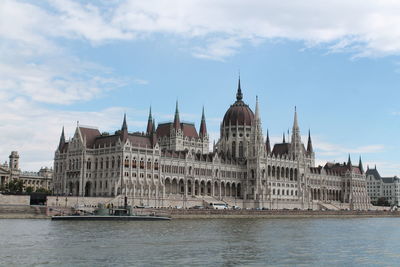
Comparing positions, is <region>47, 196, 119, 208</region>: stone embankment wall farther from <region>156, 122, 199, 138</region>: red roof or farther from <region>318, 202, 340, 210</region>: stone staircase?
<region>318, 202, 340, 210</region>: stone staircase

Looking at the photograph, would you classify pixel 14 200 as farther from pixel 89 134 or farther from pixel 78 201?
pixel 89 134

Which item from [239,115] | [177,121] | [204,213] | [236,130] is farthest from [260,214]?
[239,115]

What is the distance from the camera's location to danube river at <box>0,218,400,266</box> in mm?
46438

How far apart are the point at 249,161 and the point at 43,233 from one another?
107396 millimetres

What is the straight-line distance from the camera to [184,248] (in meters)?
54.6

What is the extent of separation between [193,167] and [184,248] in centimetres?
→ 9914

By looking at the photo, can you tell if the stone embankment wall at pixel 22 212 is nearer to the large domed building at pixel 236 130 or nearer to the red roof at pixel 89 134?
the red roof at pixel 89 134

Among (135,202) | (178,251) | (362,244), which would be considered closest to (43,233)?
(178,251)

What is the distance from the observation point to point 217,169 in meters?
162

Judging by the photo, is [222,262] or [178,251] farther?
→ [178,251]

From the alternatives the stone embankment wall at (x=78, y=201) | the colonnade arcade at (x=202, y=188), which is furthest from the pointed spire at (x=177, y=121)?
the stone embankment wall at (x=78, y=201)

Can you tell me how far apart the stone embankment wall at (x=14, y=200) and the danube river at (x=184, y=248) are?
35.2 m

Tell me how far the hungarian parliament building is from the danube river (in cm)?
6198

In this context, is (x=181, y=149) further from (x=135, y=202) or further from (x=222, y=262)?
(x=222, y=262)
